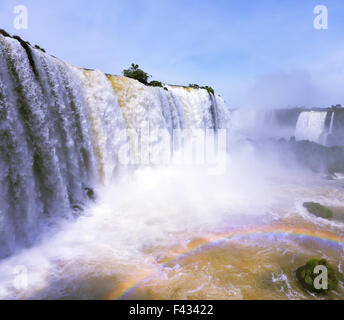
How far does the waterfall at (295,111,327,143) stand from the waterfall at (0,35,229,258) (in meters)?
28.6

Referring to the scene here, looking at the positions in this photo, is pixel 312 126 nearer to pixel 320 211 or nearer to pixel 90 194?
pixel 320 211

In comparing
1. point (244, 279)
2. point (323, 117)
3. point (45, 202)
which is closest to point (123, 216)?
point (45, 202)

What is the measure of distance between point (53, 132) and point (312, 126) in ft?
117

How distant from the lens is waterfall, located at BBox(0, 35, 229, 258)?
20.5 feet

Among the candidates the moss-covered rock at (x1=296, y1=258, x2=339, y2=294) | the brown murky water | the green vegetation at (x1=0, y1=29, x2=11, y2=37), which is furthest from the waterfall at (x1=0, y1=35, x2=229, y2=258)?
the moss-covered rock at (x1=296, y1=258, x2=339, y2=294)

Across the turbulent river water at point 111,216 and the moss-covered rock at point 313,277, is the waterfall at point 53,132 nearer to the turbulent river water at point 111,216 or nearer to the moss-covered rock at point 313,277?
the turbulent river water at point 111,216

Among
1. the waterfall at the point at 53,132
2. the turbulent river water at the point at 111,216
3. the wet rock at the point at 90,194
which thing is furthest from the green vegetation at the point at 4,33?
the wet rock at the point at 90,194

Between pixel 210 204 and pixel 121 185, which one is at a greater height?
pixel 121 185

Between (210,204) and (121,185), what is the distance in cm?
470

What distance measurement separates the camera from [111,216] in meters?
8.65

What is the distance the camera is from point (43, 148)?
7371 mm

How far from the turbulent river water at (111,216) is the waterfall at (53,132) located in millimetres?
35

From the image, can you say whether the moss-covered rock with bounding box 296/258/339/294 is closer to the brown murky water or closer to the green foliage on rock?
the brown murky water
